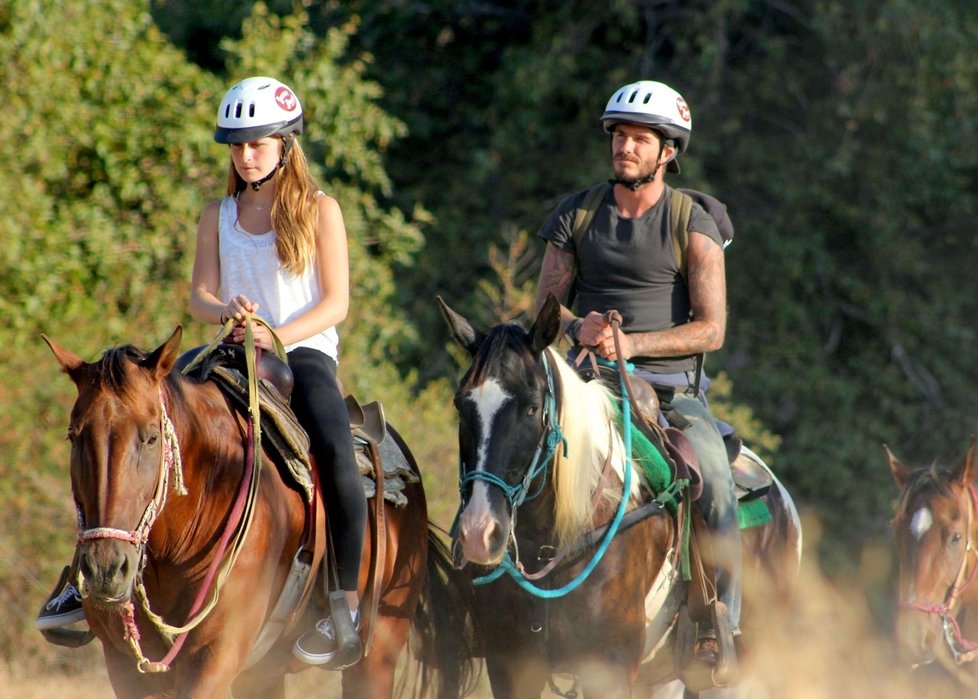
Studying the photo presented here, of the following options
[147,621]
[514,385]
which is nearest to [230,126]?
[514,385]

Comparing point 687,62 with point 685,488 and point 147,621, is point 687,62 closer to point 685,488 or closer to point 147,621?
point 685,488

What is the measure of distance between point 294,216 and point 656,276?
1.64 meters

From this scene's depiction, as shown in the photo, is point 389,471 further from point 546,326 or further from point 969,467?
point 969,467

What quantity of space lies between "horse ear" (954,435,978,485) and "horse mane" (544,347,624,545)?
2.78 m

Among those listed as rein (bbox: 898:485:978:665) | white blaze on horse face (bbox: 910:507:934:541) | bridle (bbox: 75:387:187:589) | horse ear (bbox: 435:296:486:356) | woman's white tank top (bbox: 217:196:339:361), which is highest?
woman's white tank top (bbox: 217:196:339:361)

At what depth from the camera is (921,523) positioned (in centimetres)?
756

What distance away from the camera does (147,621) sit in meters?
4.77

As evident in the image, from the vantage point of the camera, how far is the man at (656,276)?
605cm

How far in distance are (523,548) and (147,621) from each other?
58.6 inches

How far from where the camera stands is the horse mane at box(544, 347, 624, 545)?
5.36 meters

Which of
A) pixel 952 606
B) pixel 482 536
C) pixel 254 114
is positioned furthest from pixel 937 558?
pixel 254 114

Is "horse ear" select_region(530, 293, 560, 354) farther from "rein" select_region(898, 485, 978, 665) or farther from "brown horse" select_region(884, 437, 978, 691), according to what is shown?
"rein" select_region(898, 485, 978, 665)

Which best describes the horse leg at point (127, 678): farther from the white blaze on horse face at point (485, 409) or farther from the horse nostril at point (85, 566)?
the white blaze on horse face at point (485, 409)

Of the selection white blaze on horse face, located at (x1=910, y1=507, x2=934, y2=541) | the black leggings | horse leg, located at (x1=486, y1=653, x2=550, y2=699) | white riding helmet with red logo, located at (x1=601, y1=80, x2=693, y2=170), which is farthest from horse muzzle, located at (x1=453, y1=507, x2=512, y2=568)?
white blaze on horse face, located at (x1=910, y1=507, x2=934, y2=541)
